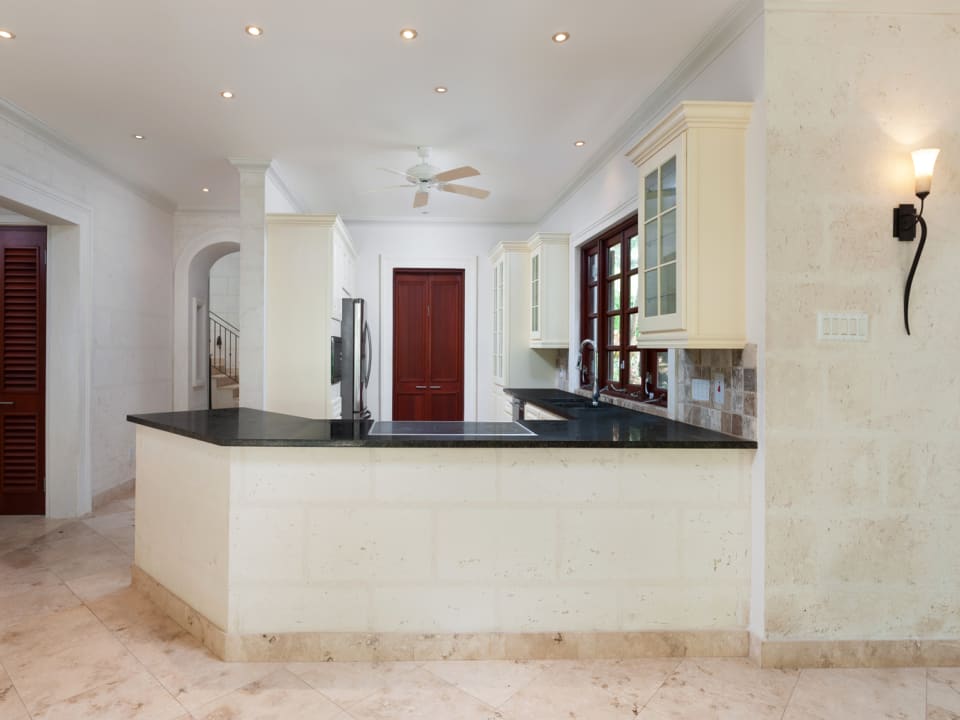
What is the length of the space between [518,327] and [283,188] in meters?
2.43

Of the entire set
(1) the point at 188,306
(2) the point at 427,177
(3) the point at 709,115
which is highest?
(2) the point at 427,177

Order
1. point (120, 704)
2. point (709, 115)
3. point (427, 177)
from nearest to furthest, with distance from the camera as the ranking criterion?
point (120, 704), point (709, 115), point (427, 177)

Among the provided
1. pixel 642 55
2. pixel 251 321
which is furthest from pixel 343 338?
pixel 642 55

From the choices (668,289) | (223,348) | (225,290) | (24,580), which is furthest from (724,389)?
(225,290)

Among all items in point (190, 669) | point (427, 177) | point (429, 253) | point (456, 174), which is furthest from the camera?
point (429, 253)

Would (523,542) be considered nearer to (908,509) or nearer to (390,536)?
(390,536)

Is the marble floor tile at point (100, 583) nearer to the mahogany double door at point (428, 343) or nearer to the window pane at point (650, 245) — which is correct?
the window pane at point (650, 245)

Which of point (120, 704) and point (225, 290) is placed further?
point (225, 290)

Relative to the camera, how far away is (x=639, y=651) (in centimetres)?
230

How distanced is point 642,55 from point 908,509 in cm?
233

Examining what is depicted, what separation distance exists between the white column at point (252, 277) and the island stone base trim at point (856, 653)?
141 inches

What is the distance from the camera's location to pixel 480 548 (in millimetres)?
2291

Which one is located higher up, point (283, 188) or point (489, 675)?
point (283, 188)

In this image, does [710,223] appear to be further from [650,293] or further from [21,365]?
[21,365]
